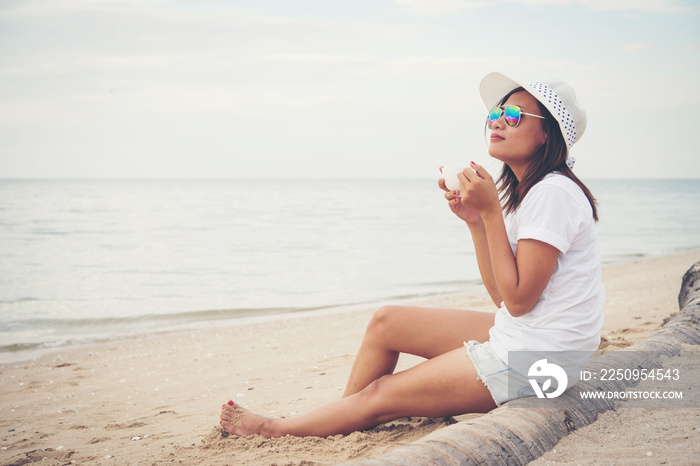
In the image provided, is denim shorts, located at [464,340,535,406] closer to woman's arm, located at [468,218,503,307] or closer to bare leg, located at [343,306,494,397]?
bare leg, located at [343,306,494,397]

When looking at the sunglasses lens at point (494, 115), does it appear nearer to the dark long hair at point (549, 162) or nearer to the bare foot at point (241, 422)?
the dark long hair at point (549, 162)

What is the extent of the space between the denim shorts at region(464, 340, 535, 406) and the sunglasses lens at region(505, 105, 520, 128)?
1060mm

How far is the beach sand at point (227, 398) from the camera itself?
8.36 feet

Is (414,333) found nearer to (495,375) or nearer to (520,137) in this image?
(495,375)

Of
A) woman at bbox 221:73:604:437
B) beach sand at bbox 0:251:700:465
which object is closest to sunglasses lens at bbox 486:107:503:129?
woman at bbox 221:73:604:437

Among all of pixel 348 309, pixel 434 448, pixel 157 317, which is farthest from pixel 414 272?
pixel 434 448

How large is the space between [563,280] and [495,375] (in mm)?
540

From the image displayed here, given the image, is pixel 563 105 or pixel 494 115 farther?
pixel 494 115

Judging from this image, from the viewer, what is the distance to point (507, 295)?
2.31m

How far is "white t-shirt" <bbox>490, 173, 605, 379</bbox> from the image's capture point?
227 cm

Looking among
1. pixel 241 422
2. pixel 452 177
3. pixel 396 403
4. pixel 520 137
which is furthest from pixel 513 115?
pixel 241 422

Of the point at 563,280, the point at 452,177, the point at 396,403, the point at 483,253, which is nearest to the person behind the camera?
the point at 563,280

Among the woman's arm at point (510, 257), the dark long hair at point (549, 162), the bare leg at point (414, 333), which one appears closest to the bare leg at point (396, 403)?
the bare leg at point (414, 333)

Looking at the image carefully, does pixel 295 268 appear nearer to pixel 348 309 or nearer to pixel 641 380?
pixel 348 309
